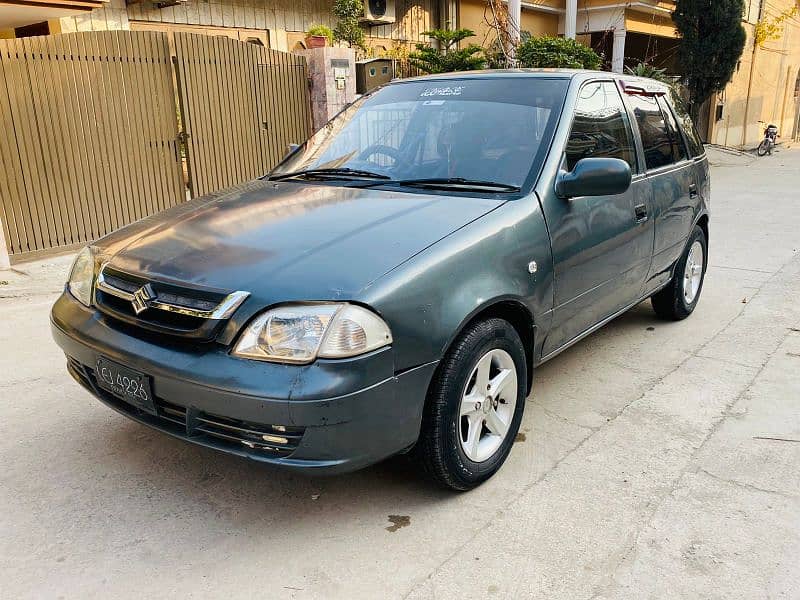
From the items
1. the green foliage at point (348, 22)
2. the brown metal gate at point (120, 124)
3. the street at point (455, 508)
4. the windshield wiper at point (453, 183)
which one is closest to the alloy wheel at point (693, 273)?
the street at point (455, 508)

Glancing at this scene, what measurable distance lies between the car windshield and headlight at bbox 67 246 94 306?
3.95ft

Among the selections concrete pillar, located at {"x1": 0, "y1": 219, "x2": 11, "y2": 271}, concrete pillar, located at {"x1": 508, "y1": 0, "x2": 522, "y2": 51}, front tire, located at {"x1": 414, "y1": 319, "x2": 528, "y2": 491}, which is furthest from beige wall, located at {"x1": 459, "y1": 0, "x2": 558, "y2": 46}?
front tire, located at {"x1": 414, "y1": 319, "x2": 528, "y2": 491}

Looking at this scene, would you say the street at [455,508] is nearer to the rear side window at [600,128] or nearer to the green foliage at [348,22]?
the rear side window at [600,128]

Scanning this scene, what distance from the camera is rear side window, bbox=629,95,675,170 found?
4387 mm

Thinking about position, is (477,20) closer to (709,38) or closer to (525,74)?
(709,38)

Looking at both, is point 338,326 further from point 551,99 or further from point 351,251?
point 551,99

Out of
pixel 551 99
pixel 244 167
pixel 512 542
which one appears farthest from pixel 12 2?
pixel 512 542

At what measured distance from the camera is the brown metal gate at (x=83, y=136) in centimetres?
701

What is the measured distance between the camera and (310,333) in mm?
2408

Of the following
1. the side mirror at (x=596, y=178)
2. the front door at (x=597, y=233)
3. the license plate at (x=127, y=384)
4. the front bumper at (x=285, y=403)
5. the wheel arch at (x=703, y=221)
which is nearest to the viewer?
the front bumper at (x=285, y=403)

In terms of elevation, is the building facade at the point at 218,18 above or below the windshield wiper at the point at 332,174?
above

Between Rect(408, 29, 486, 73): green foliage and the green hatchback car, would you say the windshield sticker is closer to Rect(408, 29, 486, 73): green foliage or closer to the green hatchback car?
the green hatchback car

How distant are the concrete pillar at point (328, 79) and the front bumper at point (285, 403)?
7619 millimetres

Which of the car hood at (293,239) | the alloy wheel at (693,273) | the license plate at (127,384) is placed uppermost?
the car hood at (293,239)
